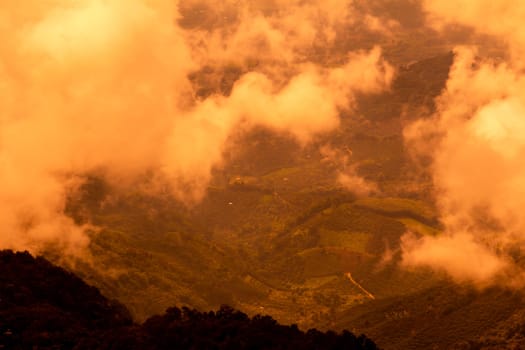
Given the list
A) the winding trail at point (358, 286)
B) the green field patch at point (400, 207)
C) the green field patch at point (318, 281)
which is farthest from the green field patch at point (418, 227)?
the green field patch at point (318, 281)

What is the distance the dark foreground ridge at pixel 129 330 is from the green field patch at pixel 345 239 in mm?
71062

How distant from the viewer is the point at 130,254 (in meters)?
85.3

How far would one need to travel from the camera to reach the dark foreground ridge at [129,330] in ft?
103

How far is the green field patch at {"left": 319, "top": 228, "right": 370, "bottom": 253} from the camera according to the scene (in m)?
106

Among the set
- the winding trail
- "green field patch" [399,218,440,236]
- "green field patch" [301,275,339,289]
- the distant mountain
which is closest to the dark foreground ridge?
the distant mountain

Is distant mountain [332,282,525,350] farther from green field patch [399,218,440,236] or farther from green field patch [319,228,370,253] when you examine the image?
green field patch [399,218,440,236]

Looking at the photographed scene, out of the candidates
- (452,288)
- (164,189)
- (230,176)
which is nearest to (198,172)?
(230,176)

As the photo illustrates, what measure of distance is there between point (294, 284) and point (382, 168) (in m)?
62.0

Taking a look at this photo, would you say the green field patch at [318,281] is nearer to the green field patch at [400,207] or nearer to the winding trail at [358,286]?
the winding trail at [358,286]

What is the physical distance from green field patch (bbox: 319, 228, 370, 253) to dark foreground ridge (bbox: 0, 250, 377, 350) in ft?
233

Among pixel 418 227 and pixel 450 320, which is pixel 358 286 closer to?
pixel 418 227

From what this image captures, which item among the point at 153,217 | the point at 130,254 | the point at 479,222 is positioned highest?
the point at 479,222

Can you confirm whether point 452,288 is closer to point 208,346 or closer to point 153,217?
point 208,346

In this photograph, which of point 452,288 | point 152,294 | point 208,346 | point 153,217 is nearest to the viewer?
point 208,346
